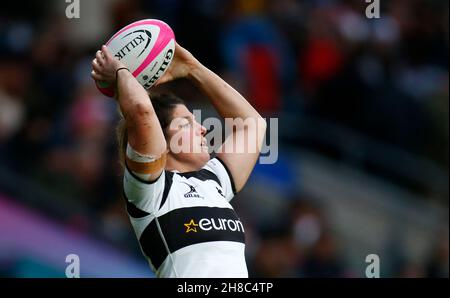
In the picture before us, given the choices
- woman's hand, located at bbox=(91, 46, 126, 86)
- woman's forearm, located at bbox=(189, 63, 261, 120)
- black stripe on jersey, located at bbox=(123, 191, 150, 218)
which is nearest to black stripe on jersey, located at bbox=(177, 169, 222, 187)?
black stripe on jersey, located at bbox=(123, 191, 150, 218)

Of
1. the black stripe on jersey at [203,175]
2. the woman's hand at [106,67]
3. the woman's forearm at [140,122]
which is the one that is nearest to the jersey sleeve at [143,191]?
the woman's forearm at [140,122]

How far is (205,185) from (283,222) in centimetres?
457

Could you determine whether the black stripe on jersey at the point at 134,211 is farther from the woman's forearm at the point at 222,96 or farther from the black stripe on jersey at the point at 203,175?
the woman's forearm at the point at 222,96

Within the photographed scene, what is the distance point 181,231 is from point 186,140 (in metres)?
0.54

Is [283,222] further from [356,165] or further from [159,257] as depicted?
[159,257]

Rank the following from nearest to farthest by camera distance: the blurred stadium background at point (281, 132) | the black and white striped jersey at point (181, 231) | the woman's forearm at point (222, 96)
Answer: the black and white striped jersey at point (181, 231) < the woman's forearm at point (222, 96) < the blurred stadium background at point (281, 132)

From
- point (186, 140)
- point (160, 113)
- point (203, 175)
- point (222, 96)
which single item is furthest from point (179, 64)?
point (203, 175)

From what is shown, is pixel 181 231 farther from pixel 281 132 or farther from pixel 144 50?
pixel 281 132

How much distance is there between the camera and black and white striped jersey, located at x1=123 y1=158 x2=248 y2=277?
513cm

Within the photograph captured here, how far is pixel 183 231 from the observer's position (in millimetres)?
5164

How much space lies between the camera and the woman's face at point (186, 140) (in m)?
5.48

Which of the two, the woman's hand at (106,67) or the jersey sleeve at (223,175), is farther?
the jersey sleeve at (223,175)

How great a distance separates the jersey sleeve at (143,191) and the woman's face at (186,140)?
344mm

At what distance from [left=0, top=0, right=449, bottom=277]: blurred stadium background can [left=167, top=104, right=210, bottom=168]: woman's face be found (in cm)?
346
